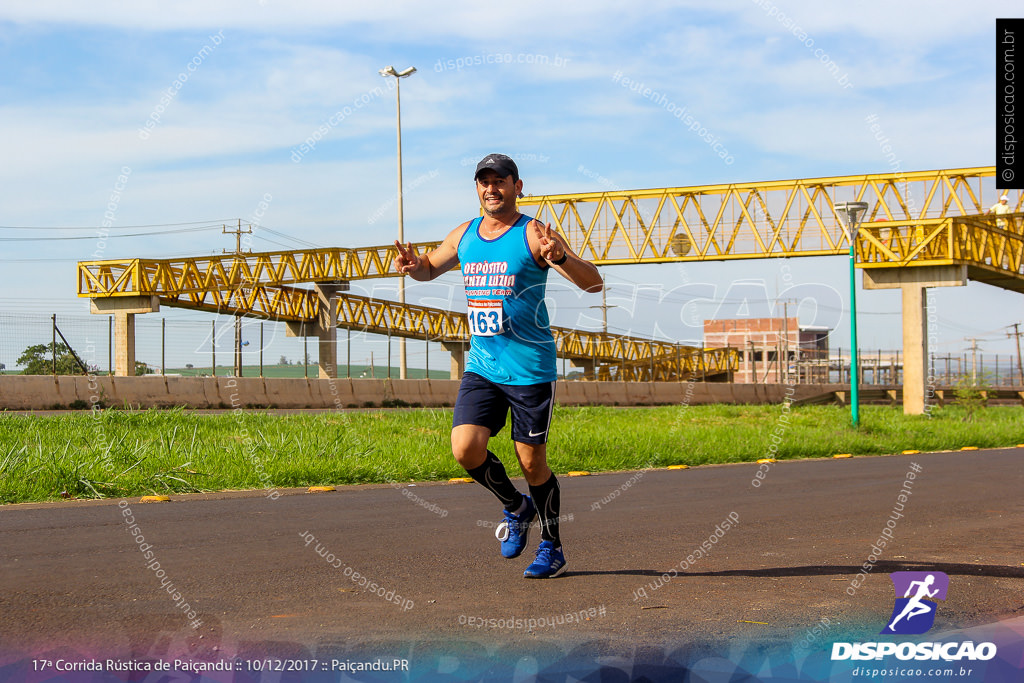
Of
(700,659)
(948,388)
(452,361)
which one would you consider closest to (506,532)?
(700,659)

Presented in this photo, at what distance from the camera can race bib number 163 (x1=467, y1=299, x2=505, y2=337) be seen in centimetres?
518

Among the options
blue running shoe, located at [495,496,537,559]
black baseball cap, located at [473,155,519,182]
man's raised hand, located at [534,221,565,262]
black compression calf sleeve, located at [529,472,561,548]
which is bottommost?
blue running shoe, located at [495,496,537,559]

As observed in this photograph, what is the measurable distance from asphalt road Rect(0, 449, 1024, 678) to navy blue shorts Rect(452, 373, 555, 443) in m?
0.75

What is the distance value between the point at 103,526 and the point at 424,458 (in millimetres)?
4968

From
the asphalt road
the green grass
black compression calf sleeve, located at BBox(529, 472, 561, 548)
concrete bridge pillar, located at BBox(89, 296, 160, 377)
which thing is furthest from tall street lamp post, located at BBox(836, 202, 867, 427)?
concrete bridge pillar, located at BBox(89, 296, 160, 377)

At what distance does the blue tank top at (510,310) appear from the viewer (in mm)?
5145

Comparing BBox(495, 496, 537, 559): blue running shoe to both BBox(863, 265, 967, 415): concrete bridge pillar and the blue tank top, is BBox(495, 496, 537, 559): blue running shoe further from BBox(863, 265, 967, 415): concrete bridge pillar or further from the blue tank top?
BBox(863, 265, 967, 415): concrete bridge pillar

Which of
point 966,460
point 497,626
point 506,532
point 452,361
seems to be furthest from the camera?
point 452,361

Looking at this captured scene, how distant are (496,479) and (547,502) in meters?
0.33

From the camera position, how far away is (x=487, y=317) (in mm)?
5199

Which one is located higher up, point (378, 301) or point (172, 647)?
point (378, 301)

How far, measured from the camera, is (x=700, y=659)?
3.63 m

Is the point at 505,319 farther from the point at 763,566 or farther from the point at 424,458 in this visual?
the point at 424,458

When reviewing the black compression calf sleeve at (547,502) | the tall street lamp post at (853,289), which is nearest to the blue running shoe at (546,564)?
the black compression calf sleeve at (547,502)
